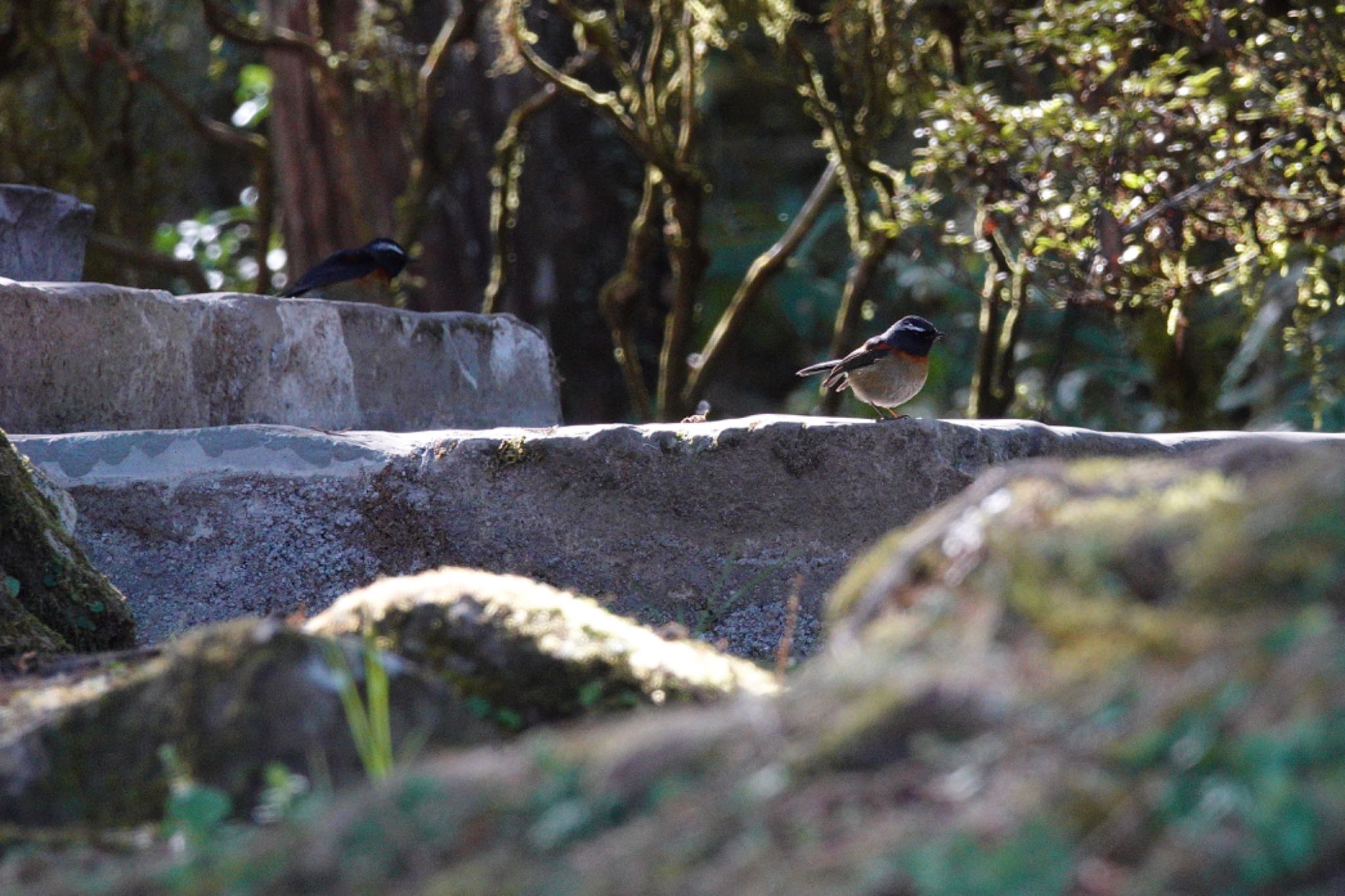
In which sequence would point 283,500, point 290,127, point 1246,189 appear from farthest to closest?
point 290,127
point 1246,189
point 283,500

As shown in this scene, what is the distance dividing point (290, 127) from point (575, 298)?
8.15ft

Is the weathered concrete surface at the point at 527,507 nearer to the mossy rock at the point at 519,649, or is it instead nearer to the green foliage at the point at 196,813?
the mossy rock at the point at 519,649

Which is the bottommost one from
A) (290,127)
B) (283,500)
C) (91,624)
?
(91,624)

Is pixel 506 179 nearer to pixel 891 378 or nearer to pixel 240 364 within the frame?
pixel 891 378

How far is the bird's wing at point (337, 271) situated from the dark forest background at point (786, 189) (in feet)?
5.13

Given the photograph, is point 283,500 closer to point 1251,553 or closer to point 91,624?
point 91,624

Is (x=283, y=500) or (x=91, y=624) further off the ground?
(x=283, y=500)

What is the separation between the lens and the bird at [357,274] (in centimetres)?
721

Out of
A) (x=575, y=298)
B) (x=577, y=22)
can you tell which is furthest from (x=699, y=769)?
(x=575, y=298)

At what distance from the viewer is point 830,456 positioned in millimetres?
4059

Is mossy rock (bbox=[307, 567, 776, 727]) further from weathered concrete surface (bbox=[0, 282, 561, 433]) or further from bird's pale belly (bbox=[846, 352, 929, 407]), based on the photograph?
bird's pale belly (bbox=[846, 352, 929, 407])

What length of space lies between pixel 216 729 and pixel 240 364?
9.30 ft

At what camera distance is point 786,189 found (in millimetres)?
15703

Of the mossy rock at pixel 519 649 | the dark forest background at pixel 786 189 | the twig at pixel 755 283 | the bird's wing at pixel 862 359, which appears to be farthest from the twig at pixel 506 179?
the mossy rock at pixel 519 649
